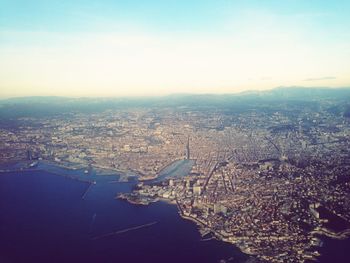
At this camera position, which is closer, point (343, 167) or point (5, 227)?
point (5, 227)

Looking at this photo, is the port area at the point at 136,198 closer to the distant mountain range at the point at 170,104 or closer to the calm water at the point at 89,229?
the calm water at the point at 89,229

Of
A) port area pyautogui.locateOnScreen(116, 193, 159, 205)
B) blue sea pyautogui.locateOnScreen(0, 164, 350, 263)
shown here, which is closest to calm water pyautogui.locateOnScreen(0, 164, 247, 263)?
blue sea pyautogui.locateOnScreen(0, 164, 350, 263)

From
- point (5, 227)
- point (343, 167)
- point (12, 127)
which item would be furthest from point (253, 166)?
point (12, 127)

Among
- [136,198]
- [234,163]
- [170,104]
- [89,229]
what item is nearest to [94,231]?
[89,229]

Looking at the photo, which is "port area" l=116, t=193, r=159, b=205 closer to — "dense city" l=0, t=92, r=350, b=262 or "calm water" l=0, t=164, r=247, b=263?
"dense city" l=0, t=92, r=350, b=262

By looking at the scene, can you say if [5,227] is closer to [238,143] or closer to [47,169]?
[47,169]

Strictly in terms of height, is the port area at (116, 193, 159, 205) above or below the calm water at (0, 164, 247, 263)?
above

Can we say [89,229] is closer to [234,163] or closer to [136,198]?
[136,198]

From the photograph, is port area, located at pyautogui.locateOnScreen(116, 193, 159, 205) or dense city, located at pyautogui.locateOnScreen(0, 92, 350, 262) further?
port area, located at pyautogui.locateOnScreen(116, 193, 159, 205)
